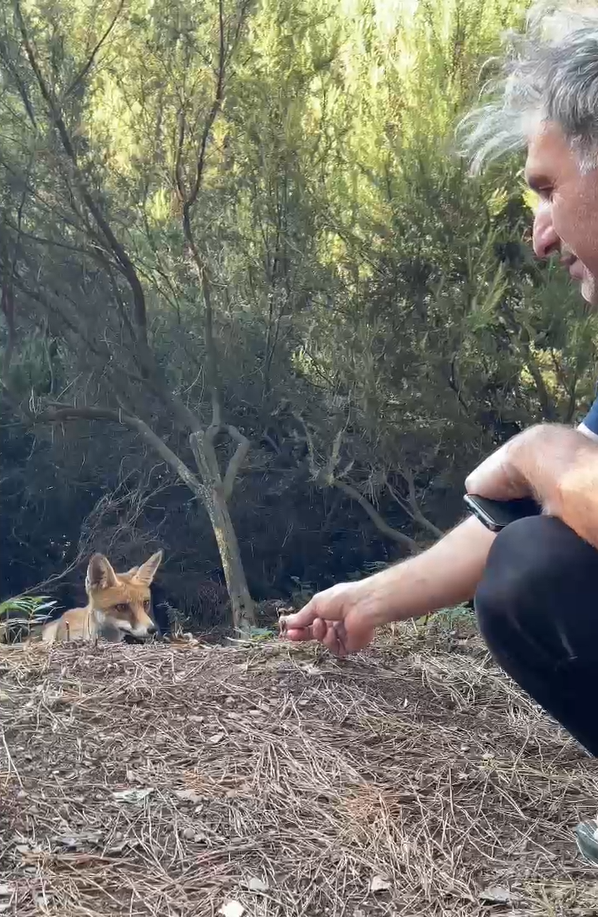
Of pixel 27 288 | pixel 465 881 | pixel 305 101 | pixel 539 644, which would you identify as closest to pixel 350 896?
pixel 465 881

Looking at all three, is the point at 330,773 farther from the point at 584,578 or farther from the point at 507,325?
the point at 507,325

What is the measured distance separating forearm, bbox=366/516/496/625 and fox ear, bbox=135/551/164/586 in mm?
3614

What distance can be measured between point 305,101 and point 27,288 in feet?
7.21

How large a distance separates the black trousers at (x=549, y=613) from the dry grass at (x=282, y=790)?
1.33 ft

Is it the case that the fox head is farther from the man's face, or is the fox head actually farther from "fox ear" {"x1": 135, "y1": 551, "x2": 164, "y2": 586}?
the man's face

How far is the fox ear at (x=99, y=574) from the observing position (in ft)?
16.0

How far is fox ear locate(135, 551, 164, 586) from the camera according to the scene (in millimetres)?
5258

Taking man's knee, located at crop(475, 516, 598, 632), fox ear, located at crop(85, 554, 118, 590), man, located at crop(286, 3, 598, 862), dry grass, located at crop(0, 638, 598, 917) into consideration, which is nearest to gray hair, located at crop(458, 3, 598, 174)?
man, located at crop(286, 3, 598, 862)

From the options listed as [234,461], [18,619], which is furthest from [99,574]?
[18,619]

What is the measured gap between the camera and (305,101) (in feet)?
15.9

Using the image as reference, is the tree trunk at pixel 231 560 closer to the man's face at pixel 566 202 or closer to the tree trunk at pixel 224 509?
the tree trunk at pixel 224 509

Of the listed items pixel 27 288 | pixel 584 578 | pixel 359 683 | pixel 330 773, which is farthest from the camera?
pixel 27 288

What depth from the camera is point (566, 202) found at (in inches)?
61.5

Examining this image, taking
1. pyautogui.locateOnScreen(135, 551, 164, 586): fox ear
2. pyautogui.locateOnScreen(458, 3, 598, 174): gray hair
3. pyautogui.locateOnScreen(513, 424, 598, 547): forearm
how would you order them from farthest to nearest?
pyautogui.locateOnScreen(135, 551, 164, 586): fox ear < pyautogui.locateOnScreen(458, 3, 598, 174): gray hair < pyautogui.locateOnScreen(513, 424, 598, 547): forearm
